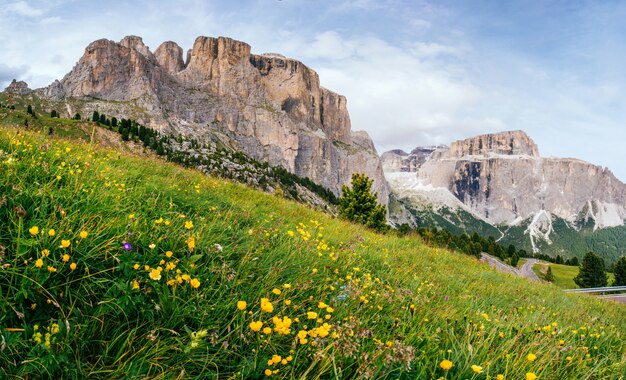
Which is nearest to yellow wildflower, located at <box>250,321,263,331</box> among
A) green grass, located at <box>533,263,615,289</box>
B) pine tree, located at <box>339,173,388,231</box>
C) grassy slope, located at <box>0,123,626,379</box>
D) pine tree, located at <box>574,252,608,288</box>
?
grassy slope, located at <box>0,123,626,379</box>

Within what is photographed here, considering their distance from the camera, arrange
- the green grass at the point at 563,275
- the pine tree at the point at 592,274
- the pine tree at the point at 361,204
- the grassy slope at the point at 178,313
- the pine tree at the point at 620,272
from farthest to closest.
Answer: the green grass at the point at 563,275
the pine tree at the point at 592,274
the pine tree at the point at 620,272
the pine tree at the point at 361,204
the grassy slope at the point at 178,313

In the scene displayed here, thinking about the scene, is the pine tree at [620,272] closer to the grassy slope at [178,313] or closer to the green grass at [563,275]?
the green grass at [563,275]

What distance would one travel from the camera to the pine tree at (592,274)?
78.0 meters

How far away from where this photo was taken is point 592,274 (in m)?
79.3

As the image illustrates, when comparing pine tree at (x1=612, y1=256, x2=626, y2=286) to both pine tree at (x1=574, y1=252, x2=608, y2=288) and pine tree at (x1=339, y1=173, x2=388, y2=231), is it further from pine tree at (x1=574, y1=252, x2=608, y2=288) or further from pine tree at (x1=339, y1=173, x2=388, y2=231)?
pine tree at (x1=339, y1=173, x2=388, y2=231)

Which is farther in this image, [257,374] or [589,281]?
[589,281]

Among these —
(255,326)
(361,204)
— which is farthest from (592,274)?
(255,326)

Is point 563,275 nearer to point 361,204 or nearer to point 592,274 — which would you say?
point 592,274

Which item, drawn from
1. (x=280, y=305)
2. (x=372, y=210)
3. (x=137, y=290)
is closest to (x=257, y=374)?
(x=280, y=305)

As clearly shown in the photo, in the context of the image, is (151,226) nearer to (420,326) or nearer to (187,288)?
(187,288)

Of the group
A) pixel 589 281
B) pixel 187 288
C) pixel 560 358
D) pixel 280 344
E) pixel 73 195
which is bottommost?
pixel 589 281

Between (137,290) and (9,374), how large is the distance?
0.85 m

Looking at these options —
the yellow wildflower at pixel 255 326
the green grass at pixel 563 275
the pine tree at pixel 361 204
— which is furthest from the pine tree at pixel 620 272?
the yellow wildflower at pixel 255 326

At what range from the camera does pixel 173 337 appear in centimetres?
235
